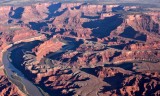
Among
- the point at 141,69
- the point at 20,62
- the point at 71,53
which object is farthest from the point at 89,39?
the point at 141,69

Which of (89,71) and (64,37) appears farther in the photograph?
(64,37)

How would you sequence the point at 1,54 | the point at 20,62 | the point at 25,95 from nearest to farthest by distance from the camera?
the point at 25,95 < the point at 20,62 < the point at 1,54

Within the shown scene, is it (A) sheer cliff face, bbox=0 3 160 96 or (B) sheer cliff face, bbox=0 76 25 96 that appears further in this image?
(A) sheer cliff face, bbox=0 3 160 96

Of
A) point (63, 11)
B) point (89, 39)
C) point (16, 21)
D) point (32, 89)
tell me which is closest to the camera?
point (32, 89)

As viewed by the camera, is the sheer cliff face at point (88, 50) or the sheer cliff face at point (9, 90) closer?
the sheer cliff face at point (9, 90)

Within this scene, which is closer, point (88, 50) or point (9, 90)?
point (9, 90)

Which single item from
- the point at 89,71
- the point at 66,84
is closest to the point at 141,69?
the point at 89,71

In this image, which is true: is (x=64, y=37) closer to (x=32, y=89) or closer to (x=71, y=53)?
(x=71, y=53)

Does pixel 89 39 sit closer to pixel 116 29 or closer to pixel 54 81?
pixel 116 29
